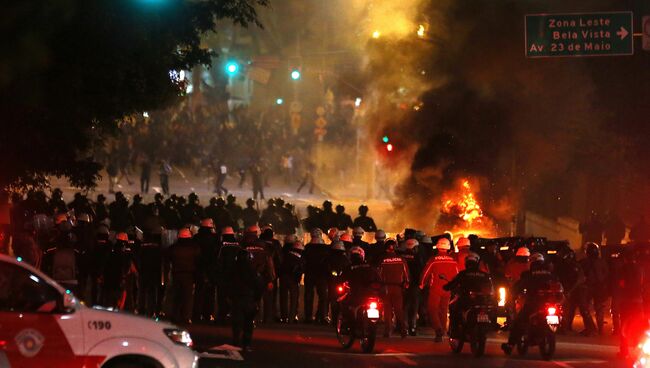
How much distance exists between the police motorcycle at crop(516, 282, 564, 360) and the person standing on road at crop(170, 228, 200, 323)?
6.28 m

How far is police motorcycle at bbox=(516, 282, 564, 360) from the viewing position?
15.6 m

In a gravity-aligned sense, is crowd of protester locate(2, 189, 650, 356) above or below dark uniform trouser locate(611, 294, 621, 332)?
above

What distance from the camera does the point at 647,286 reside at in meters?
18.5

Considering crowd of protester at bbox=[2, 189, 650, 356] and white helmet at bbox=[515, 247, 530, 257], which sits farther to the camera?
white helmet at bbox=[515, 247, 530, 257]

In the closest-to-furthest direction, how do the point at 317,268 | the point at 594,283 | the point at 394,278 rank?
the point at 394,278 < the point at 594,283 < the point at 317,268

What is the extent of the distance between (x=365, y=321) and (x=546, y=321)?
2503 millimetres

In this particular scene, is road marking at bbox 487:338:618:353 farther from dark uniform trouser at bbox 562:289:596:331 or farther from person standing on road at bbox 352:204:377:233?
person standing on road at bbox 352:204:377:233

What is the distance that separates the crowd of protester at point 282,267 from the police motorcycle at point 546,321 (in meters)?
0.57

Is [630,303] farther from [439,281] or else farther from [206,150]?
[206,150]

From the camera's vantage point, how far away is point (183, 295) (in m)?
19.7

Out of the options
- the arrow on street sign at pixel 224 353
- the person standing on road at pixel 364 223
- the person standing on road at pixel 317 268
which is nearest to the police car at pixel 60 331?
the arrow on street sign at pixel 224 353

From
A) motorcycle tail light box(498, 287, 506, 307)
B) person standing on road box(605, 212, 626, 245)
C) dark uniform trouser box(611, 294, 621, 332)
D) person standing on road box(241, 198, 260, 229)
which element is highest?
person standing on road box(605, 212, 626, 245)

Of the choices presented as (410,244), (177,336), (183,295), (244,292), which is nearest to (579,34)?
(410,244)

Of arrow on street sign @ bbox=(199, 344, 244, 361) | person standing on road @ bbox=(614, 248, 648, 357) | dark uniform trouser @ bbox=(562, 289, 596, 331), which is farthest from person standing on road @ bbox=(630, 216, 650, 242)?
arrow on street sign @ bbox=(199, 344, 244, 361)
